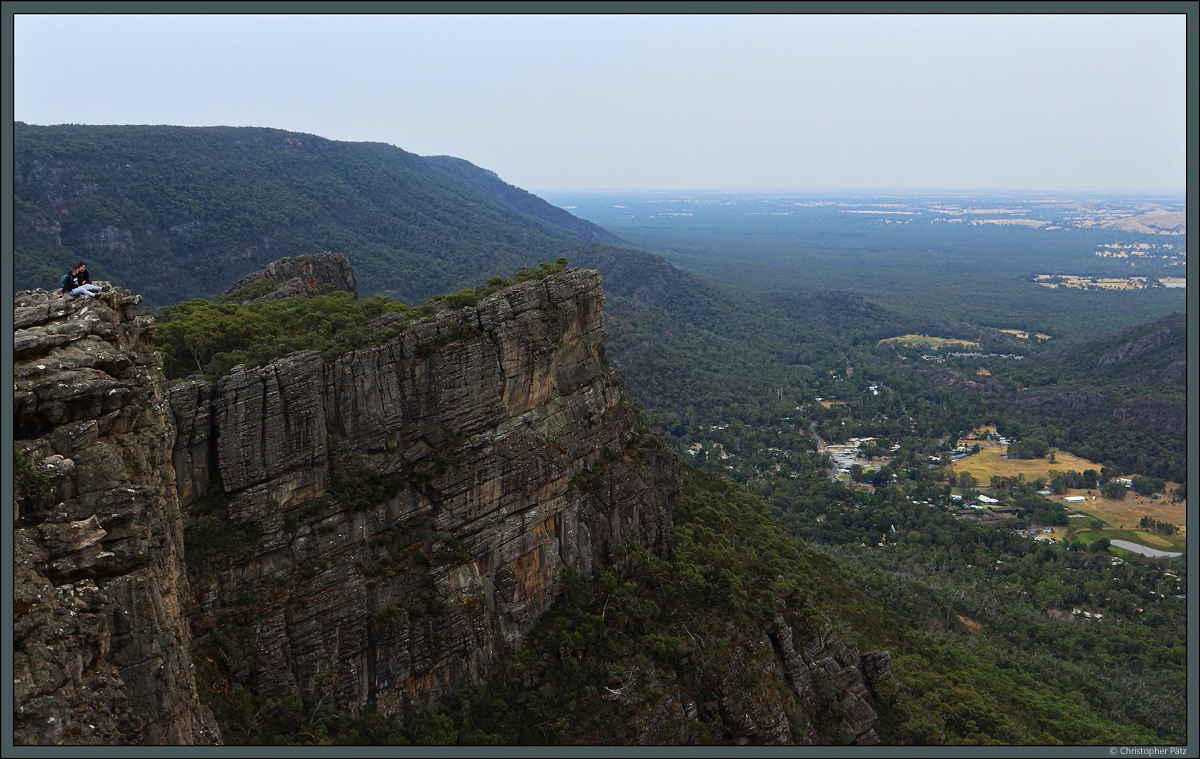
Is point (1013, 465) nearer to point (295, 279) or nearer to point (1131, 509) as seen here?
point (1131, 509)

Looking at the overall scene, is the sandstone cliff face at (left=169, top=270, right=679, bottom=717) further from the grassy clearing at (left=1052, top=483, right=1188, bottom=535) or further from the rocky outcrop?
the grassy clearing at (left=1052, top=483, right=1188, bottom=535)

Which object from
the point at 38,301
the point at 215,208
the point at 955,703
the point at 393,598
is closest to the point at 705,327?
the point at 215,208

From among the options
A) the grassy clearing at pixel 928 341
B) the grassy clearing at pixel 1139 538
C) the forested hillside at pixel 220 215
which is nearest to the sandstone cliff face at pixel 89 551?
the forested hillside at pixel 220 215

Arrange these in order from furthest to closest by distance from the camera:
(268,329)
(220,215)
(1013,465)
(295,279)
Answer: (220,215), (1013,465), (295,279), (268,329)

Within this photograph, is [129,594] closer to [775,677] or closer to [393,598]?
[393,598]

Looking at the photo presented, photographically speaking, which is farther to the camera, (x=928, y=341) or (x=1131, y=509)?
(x=928, y=341)

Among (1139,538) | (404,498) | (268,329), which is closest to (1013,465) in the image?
(1139,538)
